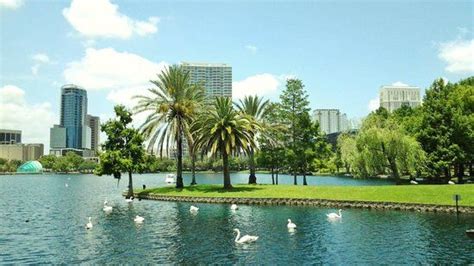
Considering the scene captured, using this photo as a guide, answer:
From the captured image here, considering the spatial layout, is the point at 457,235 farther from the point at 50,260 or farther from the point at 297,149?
the point at 297,149

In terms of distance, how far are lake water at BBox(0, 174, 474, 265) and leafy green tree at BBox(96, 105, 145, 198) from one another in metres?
14.7

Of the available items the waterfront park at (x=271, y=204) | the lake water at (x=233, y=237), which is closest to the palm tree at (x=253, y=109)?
the waterfront park at (x=271, y=204)

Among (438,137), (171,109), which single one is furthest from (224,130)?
(438,137)

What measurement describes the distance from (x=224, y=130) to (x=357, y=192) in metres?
19.6

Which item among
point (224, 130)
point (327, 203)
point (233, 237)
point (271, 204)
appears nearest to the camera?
point (233, 237)

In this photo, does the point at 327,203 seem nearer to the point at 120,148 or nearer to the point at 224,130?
the point at 224,130

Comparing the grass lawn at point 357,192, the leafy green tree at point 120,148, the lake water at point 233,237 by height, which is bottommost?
the lake water at point 233,237

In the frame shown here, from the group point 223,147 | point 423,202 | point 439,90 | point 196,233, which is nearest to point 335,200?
point 423,202

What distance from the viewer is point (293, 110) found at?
7212cm

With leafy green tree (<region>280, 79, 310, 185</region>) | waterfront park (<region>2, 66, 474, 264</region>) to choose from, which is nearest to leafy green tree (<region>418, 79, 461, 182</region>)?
waterfront park (<region>2, 66, 474, 264</region>)

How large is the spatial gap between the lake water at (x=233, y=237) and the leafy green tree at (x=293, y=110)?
27.5 metres

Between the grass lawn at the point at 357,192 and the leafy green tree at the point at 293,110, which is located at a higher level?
the leafy green tree at the point at 293,110

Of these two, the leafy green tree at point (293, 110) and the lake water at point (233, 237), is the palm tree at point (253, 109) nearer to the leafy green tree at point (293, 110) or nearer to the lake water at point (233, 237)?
the leafy green tree at point (293, 110)

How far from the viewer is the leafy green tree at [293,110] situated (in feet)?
234
